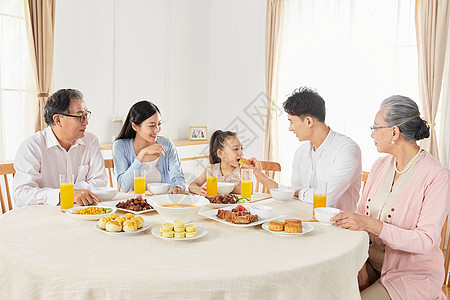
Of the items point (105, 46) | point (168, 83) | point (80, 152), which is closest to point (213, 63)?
point (168, 83)

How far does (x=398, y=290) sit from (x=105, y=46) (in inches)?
144

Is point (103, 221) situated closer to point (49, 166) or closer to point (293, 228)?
point (293, 228)

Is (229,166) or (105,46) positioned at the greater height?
(105,46)

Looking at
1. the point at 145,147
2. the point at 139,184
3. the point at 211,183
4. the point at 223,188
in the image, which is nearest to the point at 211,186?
the point at 211,183

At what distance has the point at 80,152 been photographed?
2555mm

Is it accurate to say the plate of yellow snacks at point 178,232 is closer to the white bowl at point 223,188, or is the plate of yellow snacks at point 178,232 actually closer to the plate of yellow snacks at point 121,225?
the plate of yellow snacks at point 121,225

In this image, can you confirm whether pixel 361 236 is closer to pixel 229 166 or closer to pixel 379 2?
pixel 229 166

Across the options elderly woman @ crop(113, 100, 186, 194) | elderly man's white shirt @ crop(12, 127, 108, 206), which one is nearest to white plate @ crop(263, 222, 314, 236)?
elderly man's white shirt @ crop(12, 127, 108, 206)

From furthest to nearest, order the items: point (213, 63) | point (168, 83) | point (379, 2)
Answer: point (213, 63), point (168, 83), point (379, 2)

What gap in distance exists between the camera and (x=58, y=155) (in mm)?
2438

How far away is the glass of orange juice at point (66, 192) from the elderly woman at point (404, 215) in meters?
1.26

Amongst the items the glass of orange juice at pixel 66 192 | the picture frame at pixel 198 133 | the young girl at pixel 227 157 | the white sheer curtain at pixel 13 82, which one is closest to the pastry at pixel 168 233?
the glass of orange juice at pixel 66 192

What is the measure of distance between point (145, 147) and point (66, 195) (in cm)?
112

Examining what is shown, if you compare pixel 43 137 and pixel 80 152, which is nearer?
pixel 43 137
